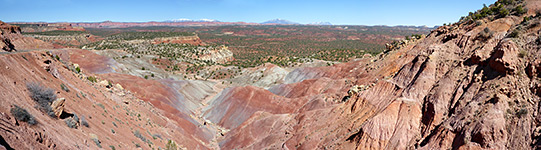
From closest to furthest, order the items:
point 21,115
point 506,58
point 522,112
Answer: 1. point 21,115
2. point 522,112
3. point 506,58

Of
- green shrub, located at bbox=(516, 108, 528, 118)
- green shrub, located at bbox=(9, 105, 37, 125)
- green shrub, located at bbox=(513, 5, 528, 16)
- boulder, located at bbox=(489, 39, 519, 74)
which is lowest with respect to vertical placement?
green shrub, located at bbox=(516, 108, 528, 118)

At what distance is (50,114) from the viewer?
492 inches

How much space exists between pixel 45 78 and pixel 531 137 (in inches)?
1009

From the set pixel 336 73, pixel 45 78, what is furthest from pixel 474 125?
pixel 336 73

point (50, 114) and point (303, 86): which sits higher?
point (50, 114)

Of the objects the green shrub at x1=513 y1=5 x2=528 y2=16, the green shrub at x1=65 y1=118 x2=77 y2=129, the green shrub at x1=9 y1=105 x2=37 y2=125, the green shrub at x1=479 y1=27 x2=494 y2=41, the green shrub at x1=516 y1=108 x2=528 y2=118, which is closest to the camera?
the green shrub at x1=9 y1=105 x2=37 y2=125

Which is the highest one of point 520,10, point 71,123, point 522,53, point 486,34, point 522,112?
point 520,10

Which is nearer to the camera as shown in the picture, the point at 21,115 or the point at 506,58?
the point at 21,115

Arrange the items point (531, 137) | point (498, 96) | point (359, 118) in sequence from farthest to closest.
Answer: point (359, 118) < point (498, 96) < point (531, 137)

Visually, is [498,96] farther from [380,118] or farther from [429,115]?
[380,118]

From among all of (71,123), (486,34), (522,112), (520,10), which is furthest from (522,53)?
(71,123)

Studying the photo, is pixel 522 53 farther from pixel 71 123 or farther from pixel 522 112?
pixel 71 123

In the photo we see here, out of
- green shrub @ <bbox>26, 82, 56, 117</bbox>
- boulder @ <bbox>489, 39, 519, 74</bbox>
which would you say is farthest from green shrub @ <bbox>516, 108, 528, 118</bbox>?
green shrub @ <bbox>26, 82, 56, 117</bbox>

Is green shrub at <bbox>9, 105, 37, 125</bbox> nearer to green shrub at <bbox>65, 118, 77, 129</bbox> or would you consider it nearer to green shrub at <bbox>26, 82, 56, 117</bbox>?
green shrub at <bbox>26, 82, 56, 117</bbox>
